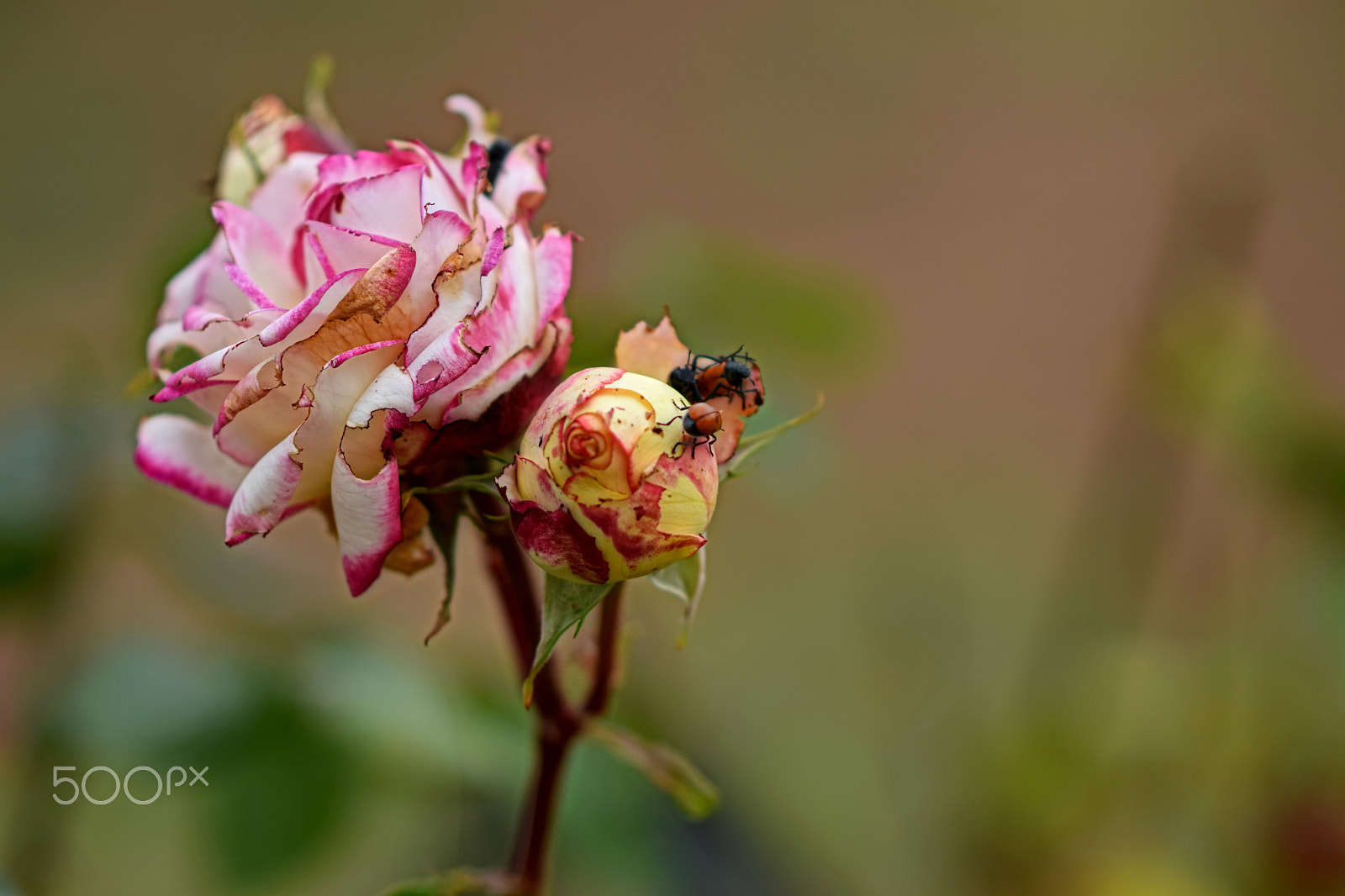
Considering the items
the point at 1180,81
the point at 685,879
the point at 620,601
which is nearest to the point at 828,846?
the point at 685,879

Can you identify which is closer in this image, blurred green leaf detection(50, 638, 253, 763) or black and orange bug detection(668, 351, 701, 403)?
black and orange bug detection(668, 351, 701, 403)

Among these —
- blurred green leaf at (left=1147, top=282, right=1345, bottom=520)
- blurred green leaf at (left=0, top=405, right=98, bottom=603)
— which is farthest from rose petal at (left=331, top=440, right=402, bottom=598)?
blurred green leaf at (left=1147, top=282, right=1345, bottom=520)

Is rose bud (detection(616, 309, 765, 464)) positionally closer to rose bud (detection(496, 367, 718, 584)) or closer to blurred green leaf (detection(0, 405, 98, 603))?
rose bud (detection(496, 367, 718, 584))

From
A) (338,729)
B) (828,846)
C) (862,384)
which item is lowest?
(828,846)

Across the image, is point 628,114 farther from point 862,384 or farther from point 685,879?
point 685,879

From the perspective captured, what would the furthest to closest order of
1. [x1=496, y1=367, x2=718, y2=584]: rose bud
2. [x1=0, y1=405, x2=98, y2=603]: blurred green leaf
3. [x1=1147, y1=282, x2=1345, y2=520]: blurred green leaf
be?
[x1=1147, y1=282, x2=1345, y2=520]: blurred green leaf, [x1=0, y1=405, x2=98, y2=603]: blurred green leaf, [x1=496, y1=367, x2=718, y2=584]: rose bud

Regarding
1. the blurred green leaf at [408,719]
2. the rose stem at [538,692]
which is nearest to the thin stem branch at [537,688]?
the rose stem at [538,692]

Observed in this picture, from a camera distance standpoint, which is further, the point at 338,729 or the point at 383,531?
the point at 338,729

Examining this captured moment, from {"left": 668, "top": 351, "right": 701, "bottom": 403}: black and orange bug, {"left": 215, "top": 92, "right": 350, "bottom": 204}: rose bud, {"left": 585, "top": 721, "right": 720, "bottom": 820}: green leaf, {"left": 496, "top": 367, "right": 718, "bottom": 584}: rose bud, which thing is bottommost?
{"left": 585, "top": 721, "right": 720, "bottom": 820}: green leaf
